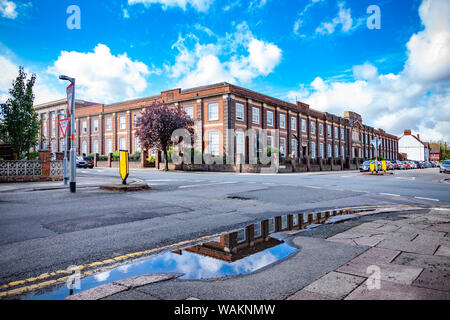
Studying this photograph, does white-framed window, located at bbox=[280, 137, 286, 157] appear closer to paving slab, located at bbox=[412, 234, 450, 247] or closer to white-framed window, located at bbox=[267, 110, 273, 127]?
white-framed window, located at bbox=[267, 110, 273, 127]

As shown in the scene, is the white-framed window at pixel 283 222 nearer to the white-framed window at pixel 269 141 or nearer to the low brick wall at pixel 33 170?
the low brick wall at pixel 33 170

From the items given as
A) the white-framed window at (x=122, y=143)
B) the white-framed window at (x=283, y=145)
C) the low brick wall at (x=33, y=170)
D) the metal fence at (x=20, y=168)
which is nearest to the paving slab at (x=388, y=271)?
the low brick wall at (x=33, y=170)

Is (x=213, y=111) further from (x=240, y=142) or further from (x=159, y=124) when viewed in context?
(x=159, y=124)

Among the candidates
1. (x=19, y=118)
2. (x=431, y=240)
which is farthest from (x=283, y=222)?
(x=19, y=118)

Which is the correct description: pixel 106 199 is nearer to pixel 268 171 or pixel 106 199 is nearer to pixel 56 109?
pixel 268 171

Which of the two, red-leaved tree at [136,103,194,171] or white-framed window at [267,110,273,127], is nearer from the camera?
red-leaved tree at [136,103,194,171]

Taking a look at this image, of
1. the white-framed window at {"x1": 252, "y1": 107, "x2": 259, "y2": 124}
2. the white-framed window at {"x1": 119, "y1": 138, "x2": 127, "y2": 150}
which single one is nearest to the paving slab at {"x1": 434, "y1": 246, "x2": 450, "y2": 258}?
the white-framed window at {"x1": 252, "y1": 107, "x2": 259, "y2": 124}

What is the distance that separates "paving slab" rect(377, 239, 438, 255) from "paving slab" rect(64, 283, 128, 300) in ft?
11.5

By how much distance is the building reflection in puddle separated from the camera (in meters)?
3.11

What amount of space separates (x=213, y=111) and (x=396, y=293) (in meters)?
33.8

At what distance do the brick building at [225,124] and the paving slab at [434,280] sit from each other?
31.1m

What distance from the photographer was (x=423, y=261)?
3492 millimetres

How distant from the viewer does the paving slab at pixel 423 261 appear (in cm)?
331
